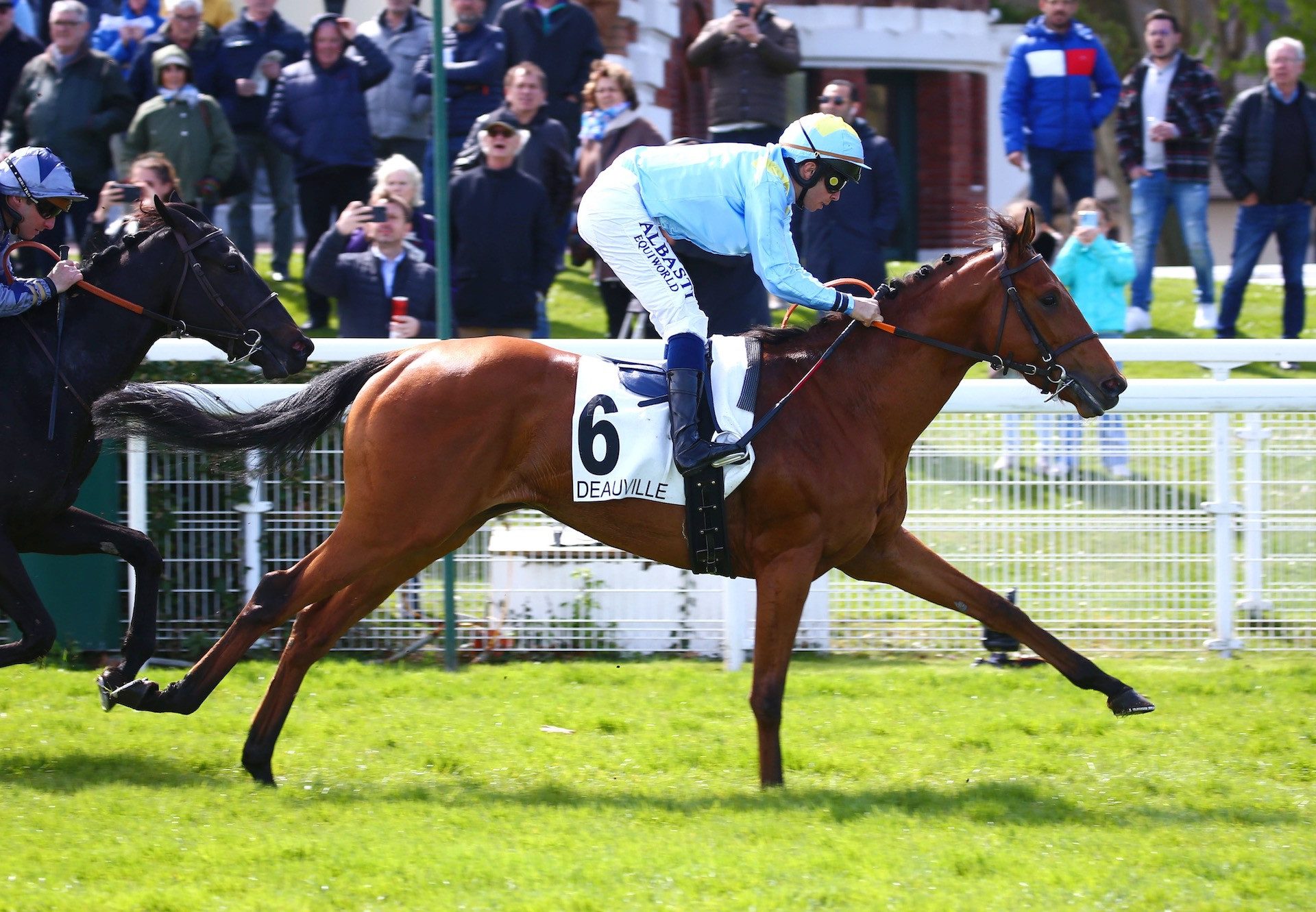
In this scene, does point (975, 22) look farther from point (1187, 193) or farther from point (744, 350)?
point (744, 350)

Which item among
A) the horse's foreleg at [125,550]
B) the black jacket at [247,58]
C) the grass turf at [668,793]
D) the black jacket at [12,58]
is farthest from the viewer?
the black jacket at [12,58]

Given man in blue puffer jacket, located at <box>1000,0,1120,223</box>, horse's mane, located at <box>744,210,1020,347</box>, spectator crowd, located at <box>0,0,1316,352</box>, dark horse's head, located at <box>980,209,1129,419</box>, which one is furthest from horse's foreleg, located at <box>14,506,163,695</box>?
man in blue puffer jacket, located at <box>1000,0,1120,223</box>

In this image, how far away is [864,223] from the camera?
8977mm

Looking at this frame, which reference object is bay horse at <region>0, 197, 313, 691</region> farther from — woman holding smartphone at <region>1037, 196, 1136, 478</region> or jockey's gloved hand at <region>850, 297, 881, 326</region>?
woman holding smartphone at <region>1037, 196, 1136, 478</region>

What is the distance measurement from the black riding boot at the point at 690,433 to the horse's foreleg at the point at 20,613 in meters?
2.19

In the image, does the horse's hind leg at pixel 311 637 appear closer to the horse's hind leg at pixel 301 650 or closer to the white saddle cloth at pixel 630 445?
the horse's hind leg at pixel 301 650

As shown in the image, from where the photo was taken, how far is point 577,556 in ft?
22.9

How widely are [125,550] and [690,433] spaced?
214 cm

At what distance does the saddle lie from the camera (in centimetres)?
523

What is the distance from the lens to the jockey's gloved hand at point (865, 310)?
17.3 feet

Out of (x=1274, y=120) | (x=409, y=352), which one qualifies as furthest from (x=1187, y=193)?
(x=409, y=352)

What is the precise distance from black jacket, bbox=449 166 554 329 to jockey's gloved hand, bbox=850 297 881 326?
308cm

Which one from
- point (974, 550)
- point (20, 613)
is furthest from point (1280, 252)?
point (20, 613)

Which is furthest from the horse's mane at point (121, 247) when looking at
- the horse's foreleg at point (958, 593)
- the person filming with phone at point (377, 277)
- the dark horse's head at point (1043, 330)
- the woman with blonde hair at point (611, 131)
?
the woman with blonde hair at point (611, 131)
